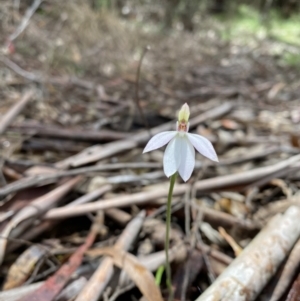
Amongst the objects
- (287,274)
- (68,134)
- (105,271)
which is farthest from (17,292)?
(68,134)

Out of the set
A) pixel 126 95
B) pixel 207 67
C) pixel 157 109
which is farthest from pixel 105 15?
Answer: pixel 157 109

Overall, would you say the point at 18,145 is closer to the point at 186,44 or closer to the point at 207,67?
the point at 207,67

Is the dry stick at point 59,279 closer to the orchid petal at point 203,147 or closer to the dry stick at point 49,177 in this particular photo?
the dry stick at point 49,177

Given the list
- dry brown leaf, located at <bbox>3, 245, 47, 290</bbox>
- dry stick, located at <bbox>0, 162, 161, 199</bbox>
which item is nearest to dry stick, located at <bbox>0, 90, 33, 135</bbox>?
dry stick, located at <bbox>0, 162, 161, 199</bbox>

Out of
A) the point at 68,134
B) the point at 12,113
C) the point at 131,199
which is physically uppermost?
the point at 12,113

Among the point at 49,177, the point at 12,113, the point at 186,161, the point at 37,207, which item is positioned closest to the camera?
the point at 186,161

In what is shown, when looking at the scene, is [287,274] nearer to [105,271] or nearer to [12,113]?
[105,271]

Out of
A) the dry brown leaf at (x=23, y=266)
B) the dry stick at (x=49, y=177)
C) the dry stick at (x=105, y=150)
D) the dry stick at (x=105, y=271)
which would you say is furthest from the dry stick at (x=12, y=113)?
the dry stick at (x=105, y=271)
